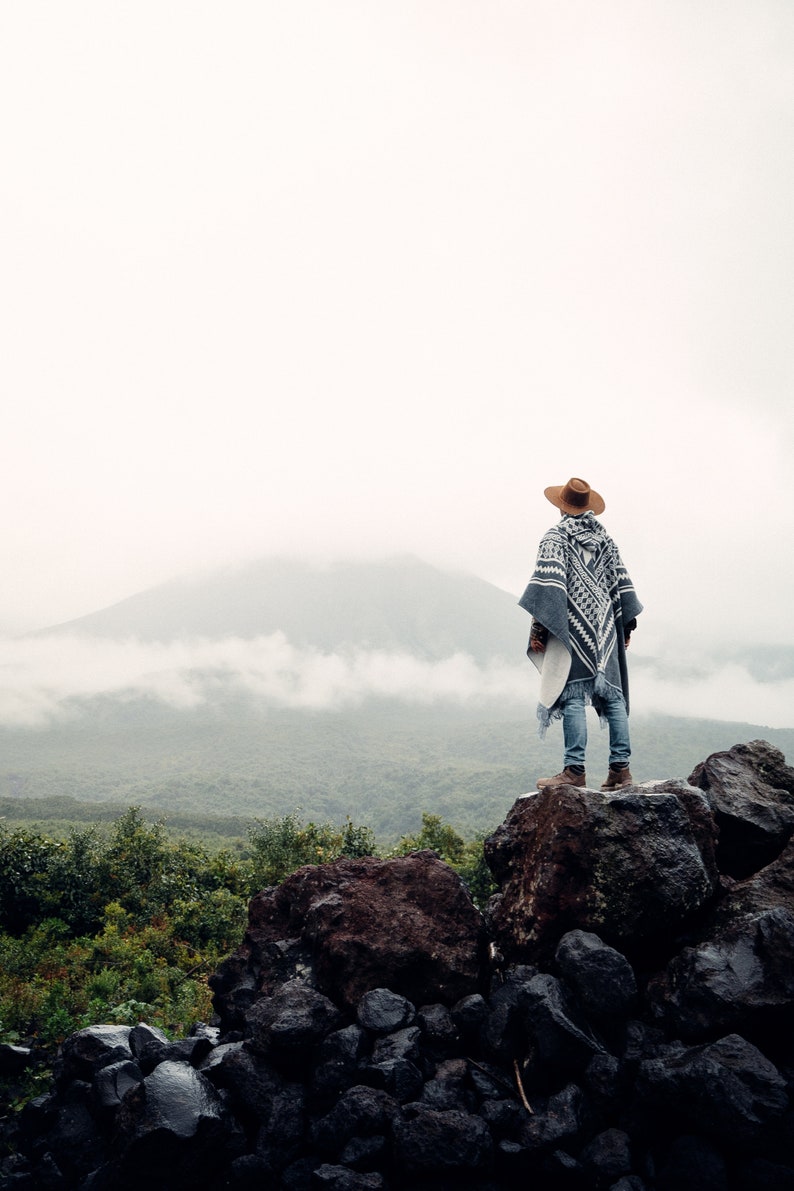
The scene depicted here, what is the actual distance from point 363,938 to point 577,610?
3.78 m

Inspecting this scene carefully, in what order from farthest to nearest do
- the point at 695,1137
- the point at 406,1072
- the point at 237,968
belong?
the point at 237,968 < the point at 406,1072 < the point at 695,1137

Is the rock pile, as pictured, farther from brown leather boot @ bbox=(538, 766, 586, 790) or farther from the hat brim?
the hat brim

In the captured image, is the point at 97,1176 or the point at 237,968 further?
the point at 237,968

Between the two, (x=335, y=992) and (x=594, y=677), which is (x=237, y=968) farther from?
(x=594, y=677)

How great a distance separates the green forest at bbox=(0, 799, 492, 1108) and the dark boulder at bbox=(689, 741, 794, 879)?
224 inches

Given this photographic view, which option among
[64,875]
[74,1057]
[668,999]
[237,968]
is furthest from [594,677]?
[64,875]

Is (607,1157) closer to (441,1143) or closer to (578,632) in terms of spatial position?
(441,1143)

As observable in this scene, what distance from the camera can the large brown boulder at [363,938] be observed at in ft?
18.2

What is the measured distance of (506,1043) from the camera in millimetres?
4941

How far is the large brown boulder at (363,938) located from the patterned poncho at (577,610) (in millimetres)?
2280

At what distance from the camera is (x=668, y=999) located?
485cm

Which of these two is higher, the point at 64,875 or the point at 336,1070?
the point at 336,1070

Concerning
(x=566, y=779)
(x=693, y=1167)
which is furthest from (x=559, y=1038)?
(x=566, y=779)

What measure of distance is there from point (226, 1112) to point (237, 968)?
60.7 inches
